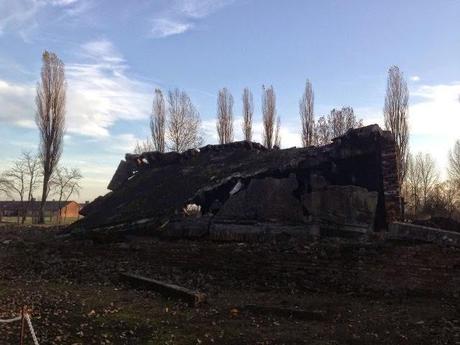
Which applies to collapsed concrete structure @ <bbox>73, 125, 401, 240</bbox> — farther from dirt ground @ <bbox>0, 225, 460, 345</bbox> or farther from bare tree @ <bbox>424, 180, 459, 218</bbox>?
bare tree @ <bbox>424, 180, 459, 218</bbox>

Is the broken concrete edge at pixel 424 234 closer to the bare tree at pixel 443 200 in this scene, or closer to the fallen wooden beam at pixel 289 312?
the fallen wooden beam at pixel 289 312

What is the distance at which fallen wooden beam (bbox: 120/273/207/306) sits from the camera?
30.6 ft

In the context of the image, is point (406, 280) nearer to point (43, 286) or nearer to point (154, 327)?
point (154, 327)

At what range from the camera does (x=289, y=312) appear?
8.54 metres

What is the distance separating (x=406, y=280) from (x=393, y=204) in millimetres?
3748

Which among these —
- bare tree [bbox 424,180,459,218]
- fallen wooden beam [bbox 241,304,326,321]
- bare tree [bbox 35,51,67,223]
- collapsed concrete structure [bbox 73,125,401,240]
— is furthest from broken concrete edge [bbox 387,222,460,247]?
Result: bare tree [bbox 35,51,67,223]

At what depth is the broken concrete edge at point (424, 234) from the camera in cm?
1039

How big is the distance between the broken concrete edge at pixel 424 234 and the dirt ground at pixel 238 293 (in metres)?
0.34

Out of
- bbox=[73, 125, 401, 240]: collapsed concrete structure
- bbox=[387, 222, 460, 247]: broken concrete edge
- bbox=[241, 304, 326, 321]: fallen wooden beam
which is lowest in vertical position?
bbox=[241, 304, 326, 321]: fallen wooden beam

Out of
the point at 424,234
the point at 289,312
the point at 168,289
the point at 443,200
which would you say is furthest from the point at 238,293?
the point at 443,200

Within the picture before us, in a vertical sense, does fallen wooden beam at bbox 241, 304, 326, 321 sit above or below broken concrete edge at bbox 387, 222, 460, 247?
below

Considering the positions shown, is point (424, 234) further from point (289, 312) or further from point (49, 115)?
point (49, 115)

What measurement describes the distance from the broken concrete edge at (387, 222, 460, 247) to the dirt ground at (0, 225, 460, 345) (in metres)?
0.34

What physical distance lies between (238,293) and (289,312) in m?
2.22
